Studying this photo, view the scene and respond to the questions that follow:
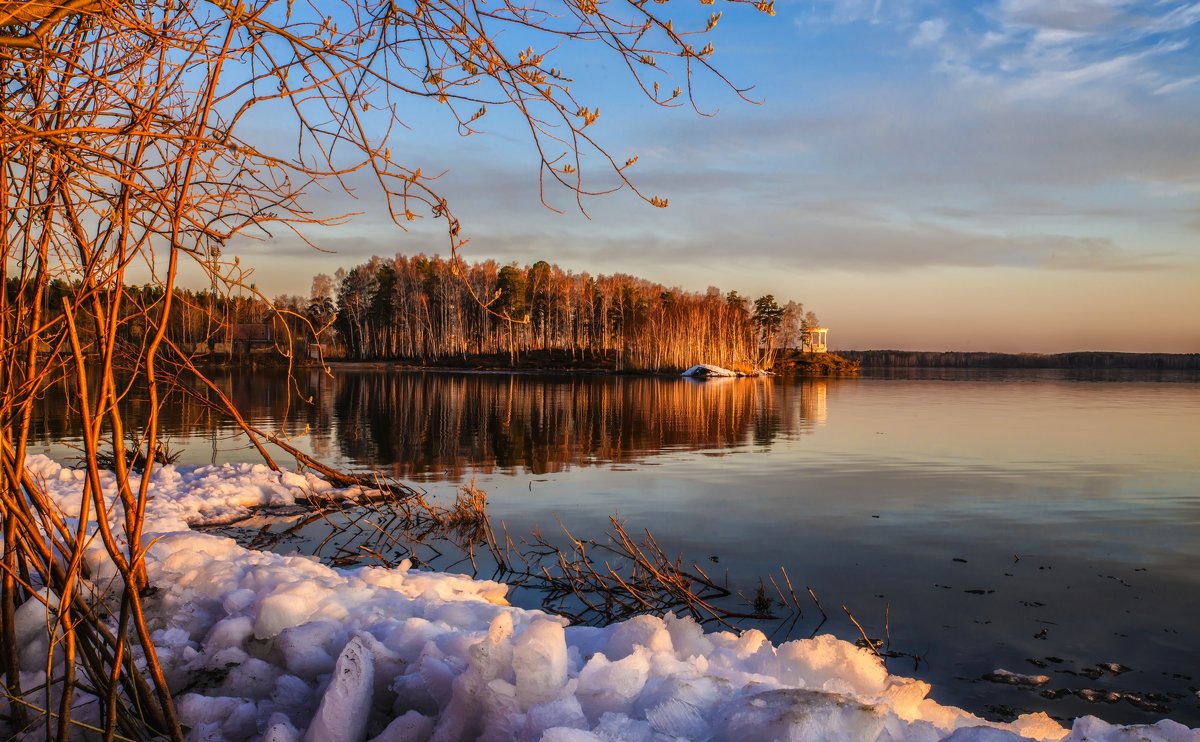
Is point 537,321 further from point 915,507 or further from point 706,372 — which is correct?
point 915,507

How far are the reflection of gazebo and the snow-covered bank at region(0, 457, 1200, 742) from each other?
101294 millimetres

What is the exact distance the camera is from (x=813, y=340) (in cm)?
10462

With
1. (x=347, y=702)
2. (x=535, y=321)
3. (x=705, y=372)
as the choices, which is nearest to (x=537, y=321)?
(x=535, y=321)

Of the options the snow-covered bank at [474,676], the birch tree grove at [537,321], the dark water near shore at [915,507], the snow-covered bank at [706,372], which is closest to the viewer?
the snow-covered bank at [474,676]

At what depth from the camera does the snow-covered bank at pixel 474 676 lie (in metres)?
2.65

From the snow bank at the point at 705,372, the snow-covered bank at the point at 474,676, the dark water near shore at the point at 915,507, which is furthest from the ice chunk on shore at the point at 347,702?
the snow bank at the point at 705,372

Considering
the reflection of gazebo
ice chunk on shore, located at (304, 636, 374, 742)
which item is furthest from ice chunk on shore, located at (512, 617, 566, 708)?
the reflection of gazebo

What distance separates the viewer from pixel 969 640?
6.41 meters

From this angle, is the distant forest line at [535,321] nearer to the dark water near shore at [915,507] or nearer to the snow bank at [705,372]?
the snow bank at [705,372]

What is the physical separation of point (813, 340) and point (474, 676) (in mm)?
105462

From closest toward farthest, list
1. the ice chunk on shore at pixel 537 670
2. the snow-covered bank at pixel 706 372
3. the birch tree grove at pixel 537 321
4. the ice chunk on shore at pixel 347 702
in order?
the ice chunk on shore at pixel 537 670
the ice chunk on shore at pixel 347 702
the snow-covered bank at pixel 706 372
the birch tree grove at pixel 537 321

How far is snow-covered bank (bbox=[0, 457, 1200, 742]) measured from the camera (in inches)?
104

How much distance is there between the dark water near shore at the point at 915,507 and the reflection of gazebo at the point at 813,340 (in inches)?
2978

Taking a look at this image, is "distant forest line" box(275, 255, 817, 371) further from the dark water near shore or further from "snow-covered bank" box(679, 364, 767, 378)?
the dark water near shore
